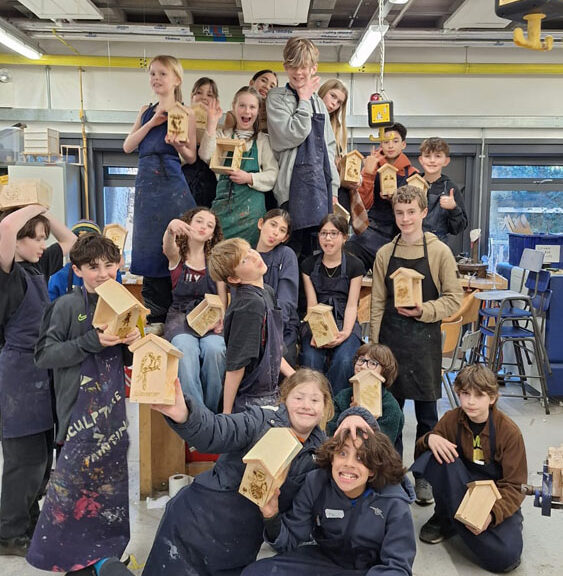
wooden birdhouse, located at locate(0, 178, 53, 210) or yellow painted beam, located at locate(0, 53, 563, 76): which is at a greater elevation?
yellow painted beam, located at locate(0, 53, 563, 76)

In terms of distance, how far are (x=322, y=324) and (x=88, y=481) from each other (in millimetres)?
1319

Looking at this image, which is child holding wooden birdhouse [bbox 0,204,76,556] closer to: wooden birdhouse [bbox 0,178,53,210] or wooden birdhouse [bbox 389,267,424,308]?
wooden birdhouse [bbox 0,178,53,210]

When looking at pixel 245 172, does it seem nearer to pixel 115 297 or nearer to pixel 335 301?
pixel 335 301

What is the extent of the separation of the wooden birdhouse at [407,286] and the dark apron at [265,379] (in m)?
0.72

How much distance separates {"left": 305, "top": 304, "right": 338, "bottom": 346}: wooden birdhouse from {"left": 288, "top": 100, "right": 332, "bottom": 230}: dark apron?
46 centimetres

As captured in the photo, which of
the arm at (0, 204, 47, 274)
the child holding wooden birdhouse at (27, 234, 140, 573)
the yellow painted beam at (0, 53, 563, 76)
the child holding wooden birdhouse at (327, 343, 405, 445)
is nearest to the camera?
the child holding wooden birdhouse at (27, 234, 140, 573)

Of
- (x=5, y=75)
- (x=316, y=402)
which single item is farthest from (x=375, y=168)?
(x=5, y=75)

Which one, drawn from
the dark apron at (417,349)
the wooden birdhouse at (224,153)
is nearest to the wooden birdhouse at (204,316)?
the wooden birdhouse at (224,153)

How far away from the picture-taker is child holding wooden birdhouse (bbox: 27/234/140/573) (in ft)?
7.03

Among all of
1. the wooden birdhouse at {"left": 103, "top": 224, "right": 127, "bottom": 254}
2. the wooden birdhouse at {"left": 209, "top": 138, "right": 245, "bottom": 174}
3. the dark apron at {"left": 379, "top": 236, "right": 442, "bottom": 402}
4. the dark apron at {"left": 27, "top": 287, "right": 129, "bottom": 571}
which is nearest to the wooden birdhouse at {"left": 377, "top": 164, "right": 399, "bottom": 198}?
the dark apron at {"left": 379, "top": 236, "right": 442, "bottom": 402}

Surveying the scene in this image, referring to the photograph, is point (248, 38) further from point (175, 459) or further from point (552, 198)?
point (175, 459)

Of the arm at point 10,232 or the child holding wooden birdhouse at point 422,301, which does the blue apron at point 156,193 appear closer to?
the arm at point 10,232

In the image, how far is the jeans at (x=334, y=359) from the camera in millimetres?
3090

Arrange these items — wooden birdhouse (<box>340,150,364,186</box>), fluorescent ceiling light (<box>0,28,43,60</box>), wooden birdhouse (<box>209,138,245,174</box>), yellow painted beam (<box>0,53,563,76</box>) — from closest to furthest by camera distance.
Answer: wooden birdhouse (<box>209,138,245,174</box>) < wooden birdhouse (<box>340,150,364,186</box>) < fluorescent ceiling light (<box>0,28,43,60</box>) < yellow painted beam (<box>0,53,563,76</box>)
